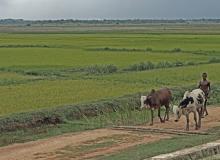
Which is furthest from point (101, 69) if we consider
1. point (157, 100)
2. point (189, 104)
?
point (189, 104)

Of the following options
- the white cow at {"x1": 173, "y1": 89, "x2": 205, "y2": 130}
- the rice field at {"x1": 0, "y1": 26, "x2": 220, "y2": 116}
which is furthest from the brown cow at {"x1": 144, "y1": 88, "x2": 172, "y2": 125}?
the rice field at {"x1": 0, "y1": 26, "x2": 220, "y2": 116}

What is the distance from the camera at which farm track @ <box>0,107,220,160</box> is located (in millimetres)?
11203

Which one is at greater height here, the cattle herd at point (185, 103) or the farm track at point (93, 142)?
the cattle herd at point (185, 103)

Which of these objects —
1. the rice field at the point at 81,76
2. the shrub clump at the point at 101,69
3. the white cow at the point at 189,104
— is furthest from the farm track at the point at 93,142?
the shrub clump at the point at 101,69

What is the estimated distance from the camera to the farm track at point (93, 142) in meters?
11.2

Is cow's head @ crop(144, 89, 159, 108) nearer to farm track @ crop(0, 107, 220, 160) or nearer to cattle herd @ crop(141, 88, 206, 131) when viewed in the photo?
cattle herd @ crop(141, 88, 206, 131)

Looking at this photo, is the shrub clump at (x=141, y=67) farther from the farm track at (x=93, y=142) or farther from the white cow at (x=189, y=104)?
the white cow at (x=189, y=104)

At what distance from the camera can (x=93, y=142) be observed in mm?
12359

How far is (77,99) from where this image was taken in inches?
690

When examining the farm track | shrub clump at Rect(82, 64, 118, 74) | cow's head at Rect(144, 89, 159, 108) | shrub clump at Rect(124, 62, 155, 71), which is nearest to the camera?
the farm track

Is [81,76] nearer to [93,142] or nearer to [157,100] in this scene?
[157,100]

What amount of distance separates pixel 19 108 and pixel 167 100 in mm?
4201

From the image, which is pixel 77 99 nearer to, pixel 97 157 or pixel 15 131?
pixel 15 131

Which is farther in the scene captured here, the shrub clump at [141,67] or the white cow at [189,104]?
the shrub clump at [141,67]
